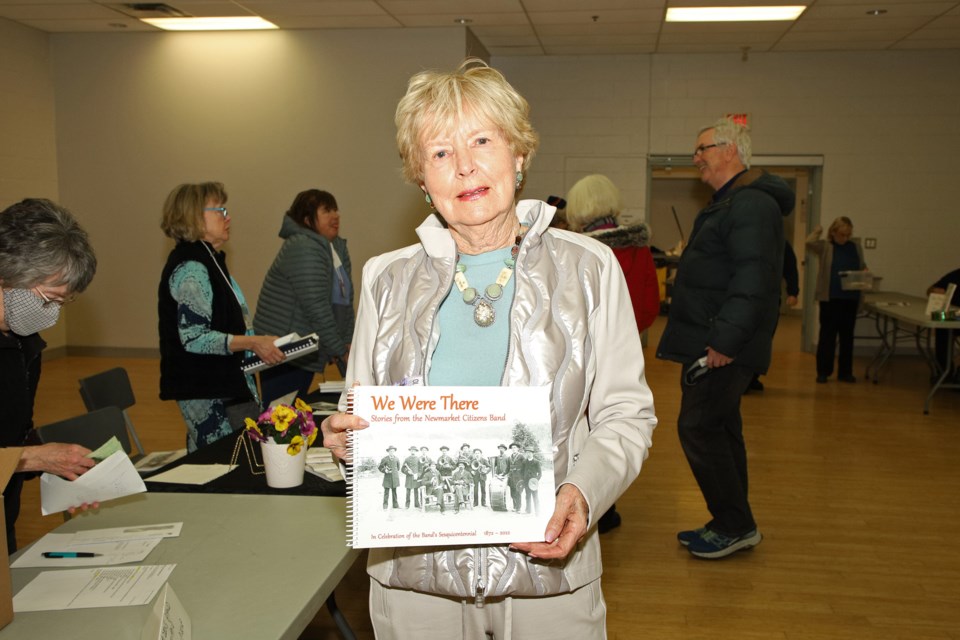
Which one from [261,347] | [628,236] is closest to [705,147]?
[628,236]

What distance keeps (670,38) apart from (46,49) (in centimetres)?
706

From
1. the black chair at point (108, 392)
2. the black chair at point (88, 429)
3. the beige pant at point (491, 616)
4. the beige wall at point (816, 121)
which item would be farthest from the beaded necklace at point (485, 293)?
the beige wall at point (816, 121)

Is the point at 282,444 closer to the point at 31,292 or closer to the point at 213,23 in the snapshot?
the point at 31,292

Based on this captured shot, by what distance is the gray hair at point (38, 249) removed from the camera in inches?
79.8

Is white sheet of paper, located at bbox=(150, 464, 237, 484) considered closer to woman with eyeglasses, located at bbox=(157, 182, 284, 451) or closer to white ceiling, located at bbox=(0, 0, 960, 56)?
woman with eyeglasses, located at bbox=(157, 182, 284, 451)

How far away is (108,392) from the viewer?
356cm

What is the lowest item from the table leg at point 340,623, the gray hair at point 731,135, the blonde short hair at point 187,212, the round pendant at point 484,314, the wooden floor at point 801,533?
the wooden floor at point 801,533

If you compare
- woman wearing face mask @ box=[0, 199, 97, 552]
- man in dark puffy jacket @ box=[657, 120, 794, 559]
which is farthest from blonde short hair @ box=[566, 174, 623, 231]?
woman wearing face mask @ box=[0, 199, 97, 552]

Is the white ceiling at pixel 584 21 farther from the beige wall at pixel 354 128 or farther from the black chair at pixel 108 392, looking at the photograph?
the black chair at pixel 108 392

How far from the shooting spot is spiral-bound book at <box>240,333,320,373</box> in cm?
355

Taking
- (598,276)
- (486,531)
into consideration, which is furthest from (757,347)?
(486,531)

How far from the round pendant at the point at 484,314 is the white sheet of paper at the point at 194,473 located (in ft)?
4.61

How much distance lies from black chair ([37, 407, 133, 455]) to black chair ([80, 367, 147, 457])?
388 mm

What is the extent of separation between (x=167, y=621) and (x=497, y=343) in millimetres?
734
